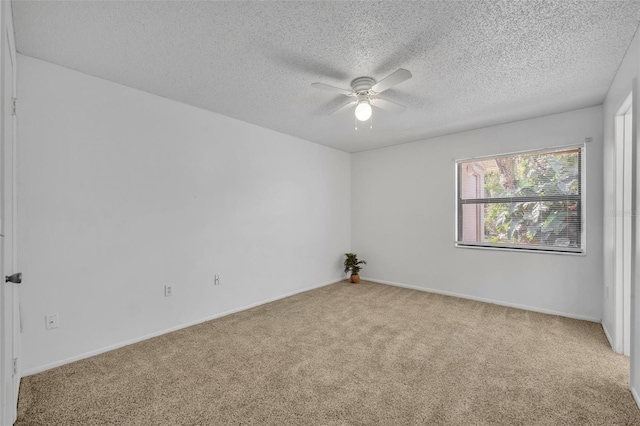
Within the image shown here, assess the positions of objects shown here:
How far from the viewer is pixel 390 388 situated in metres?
2.02

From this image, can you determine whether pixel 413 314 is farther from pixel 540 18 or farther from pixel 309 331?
pixel 540 18

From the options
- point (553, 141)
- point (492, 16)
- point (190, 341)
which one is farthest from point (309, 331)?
point (553, 141)

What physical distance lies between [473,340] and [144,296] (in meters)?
3.20

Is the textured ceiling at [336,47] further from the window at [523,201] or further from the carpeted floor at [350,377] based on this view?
the carpeted floor at [350,377]

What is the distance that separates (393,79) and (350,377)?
226cm

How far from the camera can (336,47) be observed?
6.78ft

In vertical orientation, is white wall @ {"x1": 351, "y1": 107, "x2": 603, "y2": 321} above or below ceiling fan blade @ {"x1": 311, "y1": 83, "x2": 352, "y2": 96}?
below

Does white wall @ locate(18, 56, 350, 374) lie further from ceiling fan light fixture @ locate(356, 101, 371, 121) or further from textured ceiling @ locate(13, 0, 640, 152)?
ceiling fan light fixture @ locate(356, 101, 371, 121)

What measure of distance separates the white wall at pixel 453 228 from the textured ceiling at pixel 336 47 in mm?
540

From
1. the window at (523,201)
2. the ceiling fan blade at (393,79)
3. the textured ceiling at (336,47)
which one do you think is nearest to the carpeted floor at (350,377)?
the window at (523,201)

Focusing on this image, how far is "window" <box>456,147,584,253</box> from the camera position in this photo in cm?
341

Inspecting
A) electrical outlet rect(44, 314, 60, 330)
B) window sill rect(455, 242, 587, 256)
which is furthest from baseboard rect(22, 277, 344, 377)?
window sill rect(455, 242, 587, 256)

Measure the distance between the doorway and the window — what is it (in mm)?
875

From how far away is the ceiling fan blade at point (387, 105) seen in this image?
2838 mm
